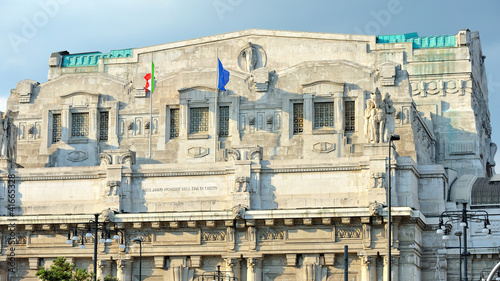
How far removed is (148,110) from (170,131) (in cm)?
217

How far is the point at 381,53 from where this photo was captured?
7719cm

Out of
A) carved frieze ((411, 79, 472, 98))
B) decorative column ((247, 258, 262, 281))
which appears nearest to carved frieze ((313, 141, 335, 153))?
decorative column ((247, 258, 262, 281))

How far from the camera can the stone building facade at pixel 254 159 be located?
65312 millimetres

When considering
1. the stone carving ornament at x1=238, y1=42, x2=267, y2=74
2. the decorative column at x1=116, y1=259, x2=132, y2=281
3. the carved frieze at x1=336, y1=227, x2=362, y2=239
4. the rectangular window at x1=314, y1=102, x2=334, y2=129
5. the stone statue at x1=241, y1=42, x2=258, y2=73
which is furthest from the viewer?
the stone carving ornament at x1=238, y1=42, x2=267, y2=74

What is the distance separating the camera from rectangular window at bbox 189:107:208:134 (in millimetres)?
73312

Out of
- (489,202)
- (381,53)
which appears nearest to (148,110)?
(381,53)

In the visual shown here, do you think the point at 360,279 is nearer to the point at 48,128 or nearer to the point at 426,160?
the point at 426,160

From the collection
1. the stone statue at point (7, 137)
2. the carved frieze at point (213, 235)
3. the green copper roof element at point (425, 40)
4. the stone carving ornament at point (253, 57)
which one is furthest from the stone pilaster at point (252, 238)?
the green copper roof element at point (425, 40)

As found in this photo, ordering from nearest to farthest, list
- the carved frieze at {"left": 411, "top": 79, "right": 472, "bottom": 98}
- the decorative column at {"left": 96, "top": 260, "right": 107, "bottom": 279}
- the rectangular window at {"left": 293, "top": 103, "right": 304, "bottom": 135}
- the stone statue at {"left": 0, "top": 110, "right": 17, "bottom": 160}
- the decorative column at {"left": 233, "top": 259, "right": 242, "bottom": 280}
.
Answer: the decorative column at {"left": 233, "top": 259, "right": 242, "bottom": 280} < the decorative column at {"left": 96, "top": 260, "right": 107, "bottom": 279} < the stone statue at {"left": 0, "top": 110, "right": 17, "bottom": 160} < the rectangular window at {"left": 293, "top": 103, "right": 304, "bottom": 135} < the carved frieze at {"left": 411, "top": 79, "right": 472, "bottom": 98}

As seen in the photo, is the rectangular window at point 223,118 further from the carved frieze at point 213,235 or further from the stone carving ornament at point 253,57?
the carved frieze at point 213,235

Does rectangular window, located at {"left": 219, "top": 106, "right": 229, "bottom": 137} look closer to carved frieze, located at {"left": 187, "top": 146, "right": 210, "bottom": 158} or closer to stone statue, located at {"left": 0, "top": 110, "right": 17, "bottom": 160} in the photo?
carved frieze, located at {"left": 187, "top": 146, "right": 210, "bottom": 158}

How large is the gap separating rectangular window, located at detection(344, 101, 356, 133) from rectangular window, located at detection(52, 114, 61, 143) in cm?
1997

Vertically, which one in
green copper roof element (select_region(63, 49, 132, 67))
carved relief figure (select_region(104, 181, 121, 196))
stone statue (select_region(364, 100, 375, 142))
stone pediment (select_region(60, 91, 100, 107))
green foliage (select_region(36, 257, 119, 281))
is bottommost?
green foliage (select_region(36, 257, 119, 281))

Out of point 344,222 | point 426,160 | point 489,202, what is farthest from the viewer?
point 426,160
